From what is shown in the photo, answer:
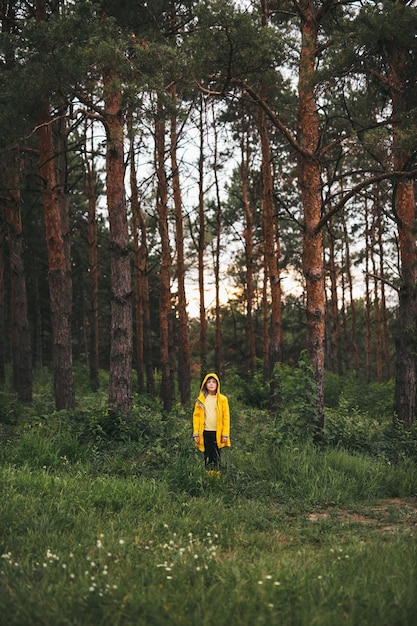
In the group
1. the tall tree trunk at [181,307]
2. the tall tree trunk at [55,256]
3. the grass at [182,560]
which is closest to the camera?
the grass at [182,560]

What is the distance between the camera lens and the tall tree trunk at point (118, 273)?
10.8m

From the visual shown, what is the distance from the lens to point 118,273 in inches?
430

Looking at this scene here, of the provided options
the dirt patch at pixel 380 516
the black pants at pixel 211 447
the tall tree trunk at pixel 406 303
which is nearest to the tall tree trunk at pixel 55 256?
the black pants at pixel 211 447

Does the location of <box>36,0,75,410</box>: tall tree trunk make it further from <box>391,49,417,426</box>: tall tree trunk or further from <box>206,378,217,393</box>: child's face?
<box>391,49,417,426</box>: tall tree trunk

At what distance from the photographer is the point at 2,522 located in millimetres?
5629

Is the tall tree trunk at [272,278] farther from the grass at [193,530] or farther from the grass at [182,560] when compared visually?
the grass at [182,560]

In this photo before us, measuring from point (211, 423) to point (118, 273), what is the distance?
3879 millimetres

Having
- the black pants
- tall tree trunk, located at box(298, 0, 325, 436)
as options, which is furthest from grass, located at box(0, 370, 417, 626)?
tall tree trunk, located at box(298, 0, 325, 436)

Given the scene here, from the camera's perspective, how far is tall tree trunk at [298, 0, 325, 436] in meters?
10.6

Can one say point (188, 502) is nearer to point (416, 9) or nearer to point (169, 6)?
point (416, 9)

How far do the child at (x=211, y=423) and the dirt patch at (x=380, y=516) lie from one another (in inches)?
73.0

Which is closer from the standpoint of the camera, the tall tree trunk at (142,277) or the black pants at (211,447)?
the black pants at (211,447)

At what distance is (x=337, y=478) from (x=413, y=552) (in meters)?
2.98

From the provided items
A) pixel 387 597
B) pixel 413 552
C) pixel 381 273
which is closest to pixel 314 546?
pixel 413 552
